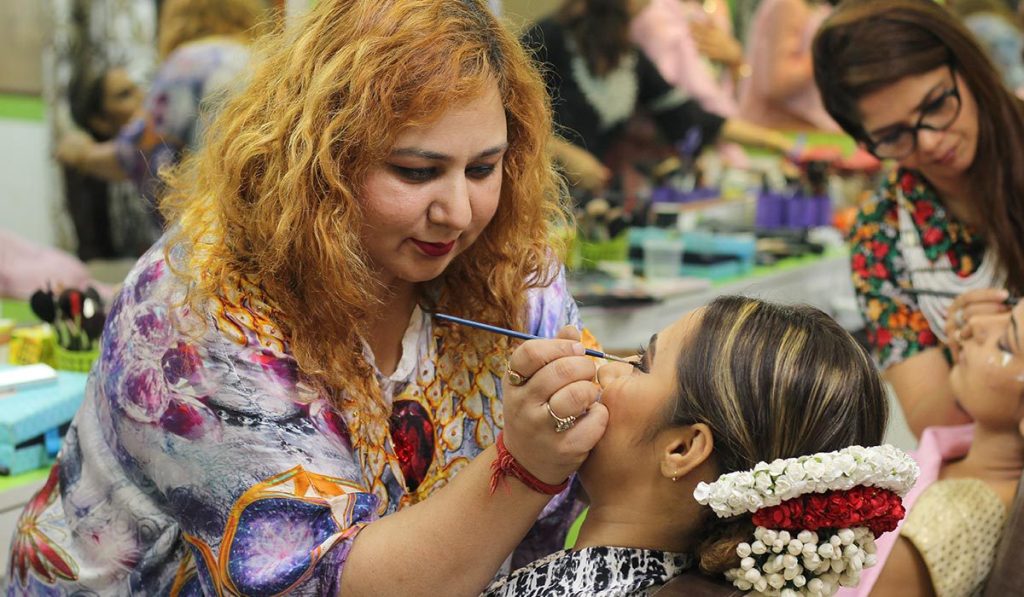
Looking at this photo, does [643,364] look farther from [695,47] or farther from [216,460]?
[695,47]

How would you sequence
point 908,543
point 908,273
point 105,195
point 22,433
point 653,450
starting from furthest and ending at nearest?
point 105,195, point 908,273, point 22,433, point 908,543, point 653,450

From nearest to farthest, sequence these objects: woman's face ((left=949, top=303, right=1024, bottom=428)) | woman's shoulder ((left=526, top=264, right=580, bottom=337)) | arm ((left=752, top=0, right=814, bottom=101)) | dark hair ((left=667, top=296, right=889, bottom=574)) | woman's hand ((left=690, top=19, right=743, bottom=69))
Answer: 1. dark hair ((left=667, top=296, right=889, bottom=574))
2. woman's shoulder ((left=526, top=264, right=580, bottom=337))
3. woman's face ((left=949, top=303, right=1024, bottom=428))
4. arm ((left=752, top=0, right=814, bottom=101))
5. woman's hand ((left=690, top=19, right=743, bottom=69))

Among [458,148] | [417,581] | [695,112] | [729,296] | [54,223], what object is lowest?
[54,223]

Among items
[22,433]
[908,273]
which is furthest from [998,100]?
[22,433]

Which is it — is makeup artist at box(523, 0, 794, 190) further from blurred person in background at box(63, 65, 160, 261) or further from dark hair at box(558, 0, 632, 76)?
blurred person in background at box(63, 65, 160, 261)

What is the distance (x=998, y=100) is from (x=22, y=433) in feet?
6.64

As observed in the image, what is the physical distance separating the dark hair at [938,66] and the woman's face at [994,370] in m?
0.41

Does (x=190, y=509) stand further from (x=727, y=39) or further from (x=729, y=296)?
(x=727, y=39)

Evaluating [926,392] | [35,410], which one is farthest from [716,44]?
[35,410]

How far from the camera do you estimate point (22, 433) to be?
1882 millimetres

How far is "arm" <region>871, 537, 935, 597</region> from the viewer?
170 centimetres

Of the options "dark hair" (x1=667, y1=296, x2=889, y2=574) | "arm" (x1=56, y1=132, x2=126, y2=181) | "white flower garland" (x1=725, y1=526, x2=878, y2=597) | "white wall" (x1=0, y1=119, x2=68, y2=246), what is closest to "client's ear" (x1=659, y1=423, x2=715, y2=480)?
"dark hair" (x1=667, y1=296, x2=889, y2=574)

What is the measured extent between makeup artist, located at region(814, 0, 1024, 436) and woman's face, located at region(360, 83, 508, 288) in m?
1.11

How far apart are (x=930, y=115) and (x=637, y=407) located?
46.0 inches
